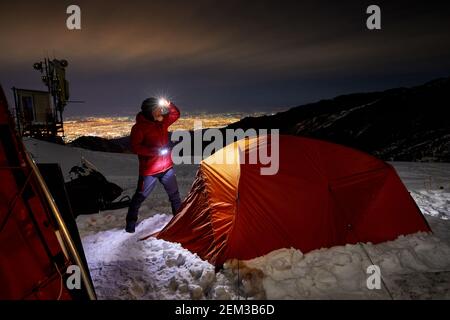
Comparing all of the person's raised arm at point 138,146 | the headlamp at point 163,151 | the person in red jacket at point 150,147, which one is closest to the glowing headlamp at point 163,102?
the person in red jacket at point 150,147

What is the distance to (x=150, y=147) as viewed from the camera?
207 inches

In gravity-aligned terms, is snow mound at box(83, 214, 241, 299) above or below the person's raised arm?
below

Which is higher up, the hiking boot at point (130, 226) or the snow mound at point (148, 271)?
the hiking boot at point (130, 226)

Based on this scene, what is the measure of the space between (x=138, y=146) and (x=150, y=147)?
0.20 meters

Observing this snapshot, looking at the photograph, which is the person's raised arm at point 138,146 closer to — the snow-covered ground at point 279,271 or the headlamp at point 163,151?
the headlamp at point 163,151

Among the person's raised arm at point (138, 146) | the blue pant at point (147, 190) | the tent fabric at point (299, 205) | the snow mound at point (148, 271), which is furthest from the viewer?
the blue pant at point (147, 190)

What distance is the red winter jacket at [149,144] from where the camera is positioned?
17.0ft

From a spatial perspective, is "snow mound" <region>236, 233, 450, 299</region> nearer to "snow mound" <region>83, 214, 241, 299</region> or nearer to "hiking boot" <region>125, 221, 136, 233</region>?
"snow mound" <region>83, 214, 241, 299</region>

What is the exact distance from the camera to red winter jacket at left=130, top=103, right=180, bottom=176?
5.19 meters

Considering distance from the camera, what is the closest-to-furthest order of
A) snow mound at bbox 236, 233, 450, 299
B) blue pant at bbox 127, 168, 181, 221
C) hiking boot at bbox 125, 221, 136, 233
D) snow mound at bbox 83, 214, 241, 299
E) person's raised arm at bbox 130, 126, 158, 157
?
1. snow mound at bbox 236, 233, 450, 299
2. snow mound at bbox 83, 214, 241, 299
3. person's raised arm at bbox 130, 126, 158, 157
4. blue pant at bbox 127, 168, 181, 221
5. hiking boot at bbox 125, 221, 136, 233

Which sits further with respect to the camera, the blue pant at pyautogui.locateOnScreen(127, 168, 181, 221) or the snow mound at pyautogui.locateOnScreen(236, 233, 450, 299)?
the blue pant at pyautogui.locateOnScreen(127, 168, 181, 221)

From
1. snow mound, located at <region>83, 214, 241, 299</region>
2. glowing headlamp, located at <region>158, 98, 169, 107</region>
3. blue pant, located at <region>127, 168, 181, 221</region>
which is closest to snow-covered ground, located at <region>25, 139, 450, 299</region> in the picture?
snow mound, located at <region>83, 214, 241, 299</region>

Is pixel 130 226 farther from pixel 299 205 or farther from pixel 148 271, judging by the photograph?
pixel 299 205

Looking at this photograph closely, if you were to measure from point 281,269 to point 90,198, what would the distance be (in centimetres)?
465
